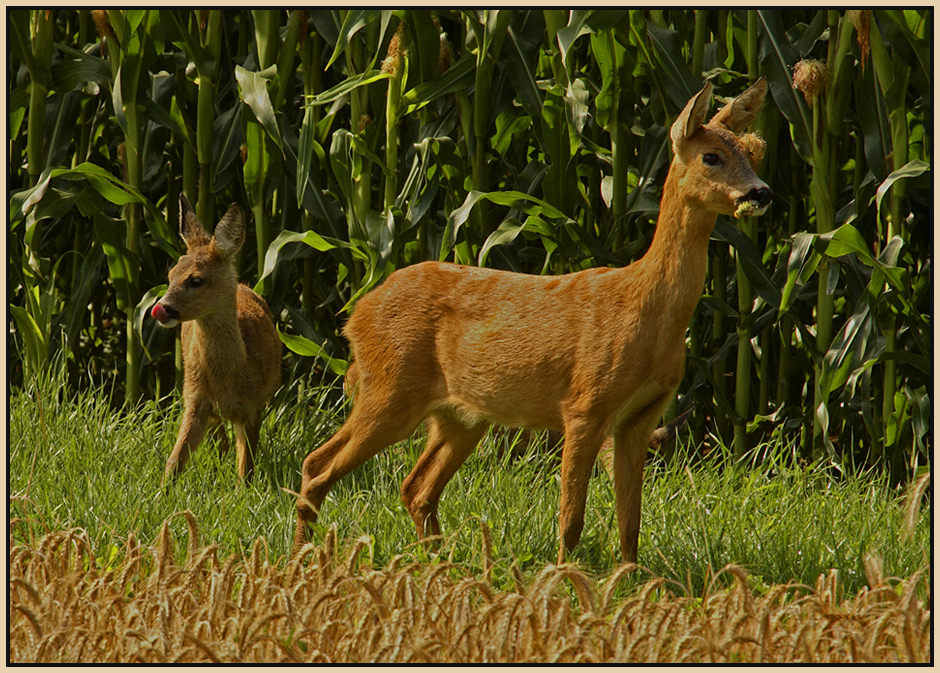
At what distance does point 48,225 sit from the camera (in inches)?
290

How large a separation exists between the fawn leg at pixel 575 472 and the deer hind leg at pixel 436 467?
1.97ft

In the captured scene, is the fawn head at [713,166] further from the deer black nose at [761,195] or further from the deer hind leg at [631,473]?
the deer hind leg at [631,473]

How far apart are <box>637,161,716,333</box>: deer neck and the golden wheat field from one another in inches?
44.7

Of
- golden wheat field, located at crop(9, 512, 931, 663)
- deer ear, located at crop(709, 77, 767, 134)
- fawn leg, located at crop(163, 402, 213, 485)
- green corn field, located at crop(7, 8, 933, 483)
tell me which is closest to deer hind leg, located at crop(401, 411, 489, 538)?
green corn field, located at crop(7, 8, 933, 483)

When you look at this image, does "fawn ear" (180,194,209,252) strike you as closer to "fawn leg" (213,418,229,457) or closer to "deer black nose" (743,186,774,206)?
"fawn leg" (213,418,229,457)

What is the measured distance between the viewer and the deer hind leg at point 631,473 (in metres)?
4.05

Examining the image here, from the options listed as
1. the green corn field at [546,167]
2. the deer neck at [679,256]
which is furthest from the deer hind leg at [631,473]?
the green corn field at [546,167]

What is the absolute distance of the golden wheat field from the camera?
264cm

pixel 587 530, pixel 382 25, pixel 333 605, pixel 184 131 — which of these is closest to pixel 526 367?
pixel 587 530

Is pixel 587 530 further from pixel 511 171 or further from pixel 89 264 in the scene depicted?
pixel 89 264

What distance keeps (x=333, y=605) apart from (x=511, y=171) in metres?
3.64

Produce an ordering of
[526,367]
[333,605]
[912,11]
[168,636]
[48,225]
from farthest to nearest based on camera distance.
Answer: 1. [48,225]
2. [912,11]
3. [526,367]
4. [333,605]
5. [168,636]

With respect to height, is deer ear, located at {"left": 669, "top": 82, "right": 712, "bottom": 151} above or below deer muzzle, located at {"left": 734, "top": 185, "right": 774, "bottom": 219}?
above

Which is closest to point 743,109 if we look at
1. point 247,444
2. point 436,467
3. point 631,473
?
point 631,473
